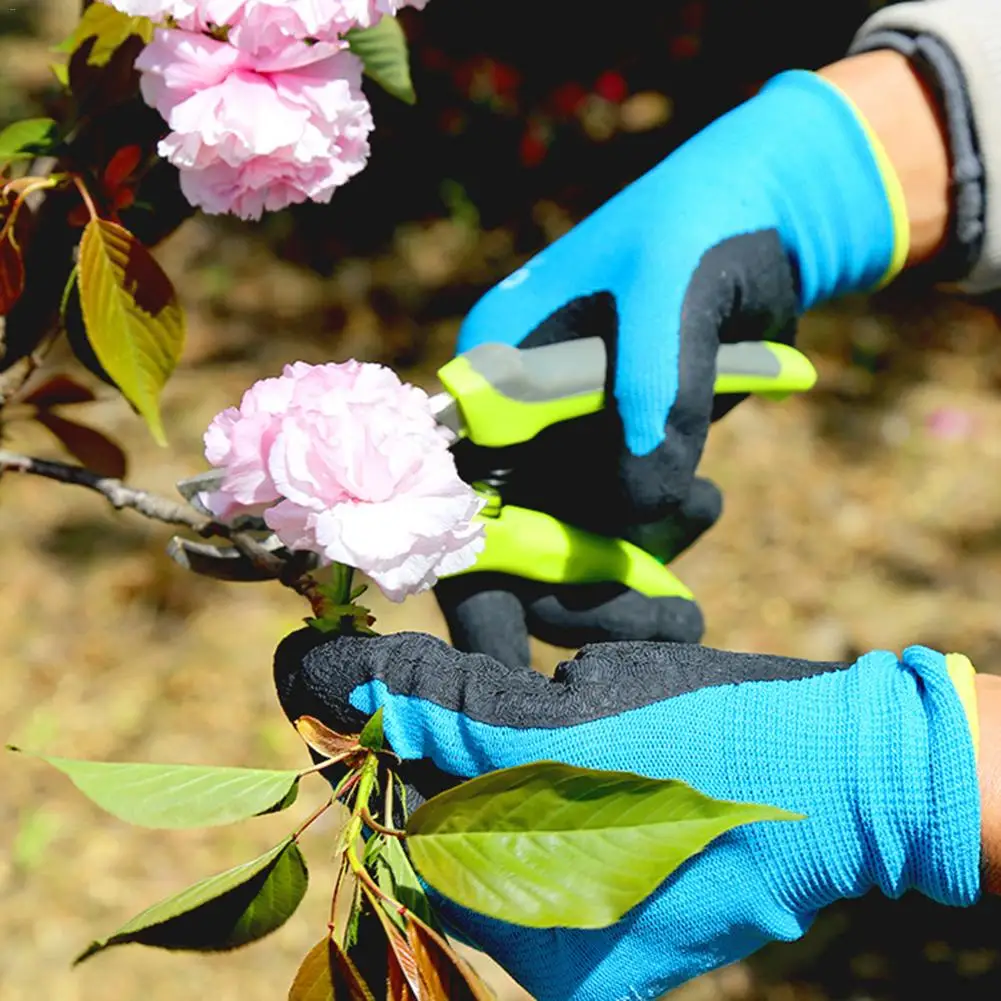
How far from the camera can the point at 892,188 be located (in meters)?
1.60

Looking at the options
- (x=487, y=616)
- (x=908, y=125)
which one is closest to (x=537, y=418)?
(x=487, y=616)

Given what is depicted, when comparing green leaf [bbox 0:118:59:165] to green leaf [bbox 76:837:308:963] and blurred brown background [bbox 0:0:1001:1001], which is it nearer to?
green leaf [bbox 76:837:308:963]

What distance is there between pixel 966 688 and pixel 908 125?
3.25 ft

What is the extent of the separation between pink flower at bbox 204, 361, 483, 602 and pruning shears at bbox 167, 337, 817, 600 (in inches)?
9.1

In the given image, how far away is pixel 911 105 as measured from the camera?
169 centimetres

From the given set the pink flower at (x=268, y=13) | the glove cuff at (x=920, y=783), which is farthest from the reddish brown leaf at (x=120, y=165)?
the glove cuff at (x=920, y=783)

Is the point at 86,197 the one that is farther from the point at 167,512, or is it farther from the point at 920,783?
the point at 920,783

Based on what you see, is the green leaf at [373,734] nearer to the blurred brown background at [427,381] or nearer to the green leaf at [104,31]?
the green leaf at [104,31]

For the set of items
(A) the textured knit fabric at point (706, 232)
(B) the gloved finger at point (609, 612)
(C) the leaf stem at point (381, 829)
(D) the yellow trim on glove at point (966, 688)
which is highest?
(A) the textured knit fabric at point (706, 232)

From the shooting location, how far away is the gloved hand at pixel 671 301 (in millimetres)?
1347

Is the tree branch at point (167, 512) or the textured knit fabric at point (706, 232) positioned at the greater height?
the textured knit fabric at point (706, 232)

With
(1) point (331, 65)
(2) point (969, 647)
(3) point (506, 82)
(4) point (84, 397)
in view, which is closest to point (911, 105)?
(1) point (331, 65)

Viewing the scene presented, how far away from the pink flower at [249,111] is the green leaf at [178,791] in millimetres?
468

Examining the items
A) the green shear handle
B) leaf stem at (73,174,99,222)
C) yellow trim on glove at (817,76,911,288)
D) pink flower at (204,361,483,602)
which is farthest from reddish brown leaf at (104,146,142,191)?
yellow trim on glove at (817,76,911,288)
